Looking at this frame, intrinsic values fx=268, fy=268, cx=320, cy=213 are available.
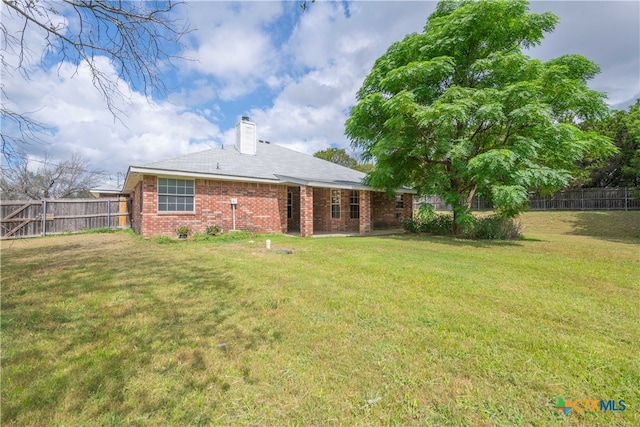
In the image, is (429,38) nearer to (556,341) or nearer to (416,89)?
(416,89)

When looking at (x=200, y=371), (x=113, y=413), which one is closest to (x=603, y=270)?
(x=200, y=371)

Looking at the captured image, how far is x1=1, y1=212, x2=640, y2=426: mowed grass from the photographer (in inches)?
77.1

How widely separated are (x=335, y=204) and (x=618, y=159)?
2594cm

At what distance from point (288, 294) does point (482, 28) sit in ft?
40.3

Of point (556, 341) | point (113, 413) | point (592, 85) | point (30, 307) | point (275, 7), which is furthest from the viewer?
point (592, 85)

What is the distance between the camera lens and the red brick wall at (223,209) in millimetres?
10336

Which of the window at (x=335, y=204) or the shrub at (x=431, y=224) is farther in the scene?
the window at (x=335, y=204)

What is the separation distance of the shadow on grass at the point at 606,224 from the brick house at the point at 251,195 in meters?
10.0

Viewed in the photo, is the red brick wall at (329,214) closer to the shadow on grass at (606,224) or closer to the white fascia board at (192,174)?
the white fascia board at (192,174)

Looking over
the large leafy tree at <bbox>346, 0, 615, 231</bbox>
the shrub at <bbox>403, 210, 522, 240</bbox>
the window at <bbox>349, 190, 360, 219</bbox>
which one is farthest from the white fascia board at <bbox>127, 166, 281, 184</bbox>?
the shrub at <bbox>403, 210, 522, 240</bbox>

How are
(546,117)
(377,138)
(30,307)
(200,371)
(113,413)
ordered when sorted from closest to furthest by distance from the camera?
(113,413)
(200,371)
(30,307)
(546,117)
(377,138)

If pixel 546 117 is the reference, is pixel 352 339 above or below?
below

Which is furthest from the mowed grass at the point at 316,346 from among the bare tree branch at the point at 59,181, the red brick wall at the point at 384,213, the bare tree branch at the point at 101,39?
the bare tree branch at the point at 59,181

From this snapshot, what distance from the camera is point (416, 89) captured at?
10820mm
